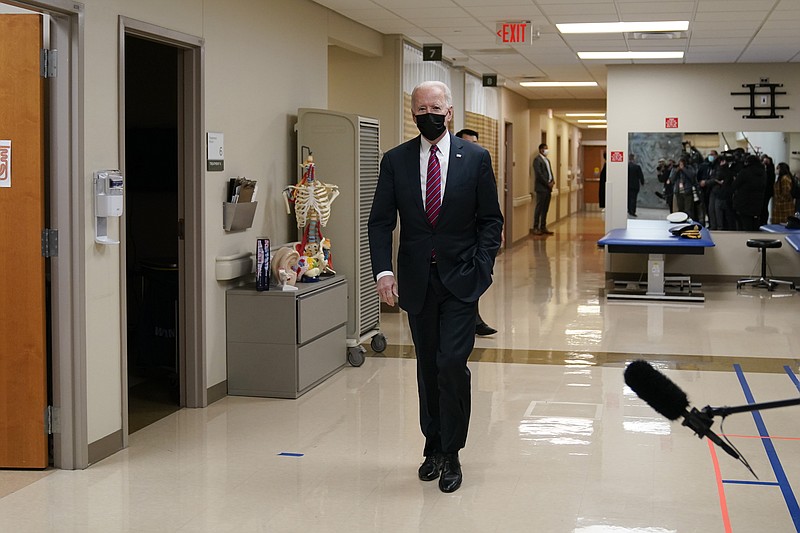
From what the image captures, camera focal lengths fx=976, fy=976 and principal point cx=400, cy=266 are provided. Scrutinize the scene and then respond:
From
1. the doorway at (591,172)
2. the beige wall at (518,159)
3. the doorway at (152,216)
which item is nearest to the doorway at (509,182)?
the beige wall at (518,159)

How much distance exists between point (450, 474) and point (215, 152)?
2706 mm

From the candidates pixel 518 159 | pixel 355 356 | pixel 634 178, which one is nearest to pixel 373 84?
pixel 355 356

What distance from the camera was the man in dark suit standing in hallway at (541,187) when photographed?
20.0 m

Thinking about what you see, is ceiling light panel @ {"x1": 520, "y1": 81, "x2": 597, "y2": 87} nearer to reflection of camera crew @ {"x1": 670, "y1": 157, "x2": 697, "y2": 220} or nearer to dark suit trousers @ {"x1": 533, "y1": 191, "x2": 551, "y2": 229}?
reflection of camera crew @ {"x1": 670, "y1": 157, "x2": 697, "y2": 220}

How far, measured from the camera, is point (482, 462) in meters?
4.80

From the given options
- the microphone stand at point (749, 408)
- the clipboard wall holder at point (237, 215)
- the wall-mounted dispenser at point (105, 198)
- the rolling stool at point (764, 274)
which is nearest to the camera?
the microphone stand at point (749, 408)

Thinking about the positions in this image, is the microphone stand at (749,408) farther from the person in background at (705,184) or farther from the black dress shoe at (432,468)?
the person in background at (705,184)

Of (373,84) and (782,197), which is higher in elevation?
(373,84)

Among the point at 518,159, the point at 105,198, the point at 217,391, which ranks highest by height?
the point at 518,159

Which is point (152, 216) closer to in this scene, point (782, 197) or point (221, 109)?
point (221, 109)

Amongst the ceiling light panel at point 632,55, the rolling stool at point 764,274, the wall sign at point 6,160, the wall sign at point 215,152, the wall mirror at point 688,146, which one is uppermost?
the ceiling light panel at point 632,55

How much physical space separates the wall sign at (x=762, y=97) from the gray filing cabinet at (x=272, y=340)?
825 cm

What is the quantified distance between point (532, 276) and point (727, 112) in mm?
3306

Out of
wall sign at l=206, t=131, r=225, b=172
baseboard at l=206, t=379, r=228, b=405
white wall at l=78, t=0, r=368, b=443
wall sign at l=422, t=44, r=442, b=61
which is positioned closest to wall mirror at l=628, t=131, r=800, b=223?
wall sign at l=422, t=44, r=442, b=61
